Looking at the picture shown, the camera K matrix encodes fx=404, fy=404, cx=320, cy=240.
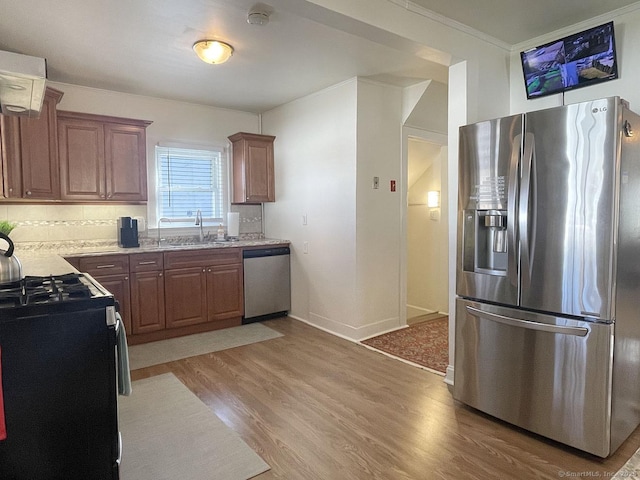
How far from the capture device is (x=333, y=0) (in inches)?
84.4

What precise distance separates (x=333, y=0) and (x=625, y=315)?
89.4 inches

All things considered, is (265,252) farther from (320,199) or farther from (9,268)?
(9,268)

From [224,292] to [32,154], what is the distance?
2.18m

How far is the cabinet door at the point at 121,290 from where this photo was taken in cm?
377

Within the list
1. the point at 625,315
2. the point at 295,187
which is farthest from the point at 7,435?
Result: the point at 295,187

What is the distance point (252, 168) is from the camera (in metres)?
4.93

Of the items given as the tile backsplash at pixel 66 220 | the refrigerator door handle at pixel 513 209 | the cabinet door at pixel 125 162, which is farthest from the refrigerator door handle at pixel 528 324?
the tile backsplash at pixel 66 220

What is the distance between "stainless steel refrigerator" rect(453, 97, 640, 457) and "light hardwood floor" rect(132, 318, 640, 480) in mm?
154

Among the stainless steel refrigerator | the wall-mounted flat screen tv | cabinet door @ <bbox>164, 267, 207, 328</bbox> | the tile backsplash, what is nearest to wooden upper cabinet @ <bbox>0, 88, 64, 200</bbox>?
the tile backsplash

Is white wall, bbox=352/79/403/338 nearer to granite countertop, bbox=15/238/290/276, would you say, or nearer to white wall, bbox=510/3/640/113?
granite countertop, bbox=15/238/290/276

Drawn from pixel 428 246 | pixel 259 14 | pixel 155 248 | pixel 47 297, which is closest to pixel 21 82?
pixel 47 297

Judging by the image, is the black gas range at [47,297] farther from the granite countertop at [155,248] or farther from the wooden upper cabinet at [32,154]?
the wooden upper cabinet at [32,154]

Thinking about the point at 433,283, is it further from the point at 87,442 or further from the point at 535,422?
the point at 87,442

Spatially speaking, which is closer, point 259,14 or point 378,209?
point 259,14
